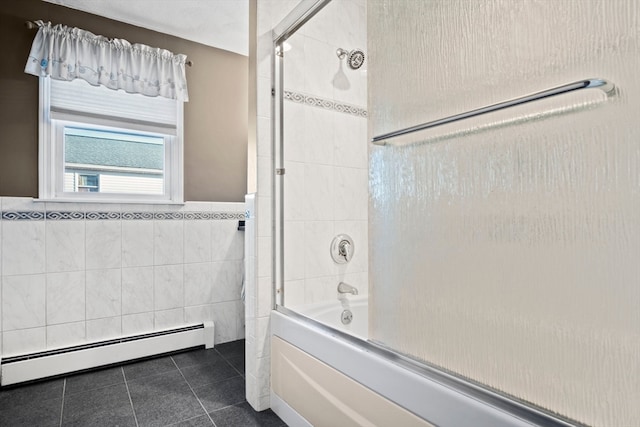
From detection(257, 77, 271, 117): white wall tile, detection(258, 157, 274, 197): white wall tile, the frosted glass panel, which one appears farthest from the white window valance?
the frosted glass panel

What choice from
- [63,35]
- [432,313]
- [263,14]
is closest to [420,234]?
[432,313]

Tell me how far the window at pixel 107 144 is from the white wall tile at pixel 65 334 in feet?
2.72

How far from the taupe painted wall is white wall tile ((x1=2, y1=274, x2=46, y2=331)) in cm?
54

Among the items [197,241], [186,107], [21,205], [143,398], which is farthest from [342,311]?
[21,205]

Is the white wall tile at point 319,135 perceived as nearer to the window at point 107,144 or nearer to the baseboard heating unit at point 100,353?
the window at point 107,144

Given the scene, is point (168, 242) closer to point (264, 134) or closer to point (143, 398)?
point (143, 398)

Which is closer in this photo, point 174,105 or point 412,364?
point 412,364

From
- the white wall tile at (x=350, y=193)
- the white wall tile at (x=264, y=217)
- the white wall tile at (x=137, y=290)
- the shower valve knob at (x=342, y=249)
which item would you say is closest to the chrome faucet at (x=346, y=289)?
the shower valve knob at (x=342, y=249)

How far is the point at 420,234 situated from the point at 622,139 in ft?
1.68

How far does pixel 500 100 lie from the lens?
2.82 ft

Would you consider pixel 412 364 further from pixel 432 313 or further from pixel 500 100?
pixel 500 100

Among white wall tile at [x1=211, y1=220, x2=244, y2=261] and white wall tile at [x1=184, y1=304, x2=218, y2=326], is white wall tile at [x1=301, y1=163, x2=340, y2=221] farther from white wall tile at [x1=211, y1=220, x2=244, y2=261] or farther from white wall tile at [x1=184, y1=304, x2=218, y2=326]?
white wall tile at [x1=184, y1=304, x2=218, y2=326]

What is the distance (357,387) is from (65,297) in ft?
Result: 6.83

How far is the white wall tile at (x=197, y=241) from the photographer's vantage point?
275 centimetres
